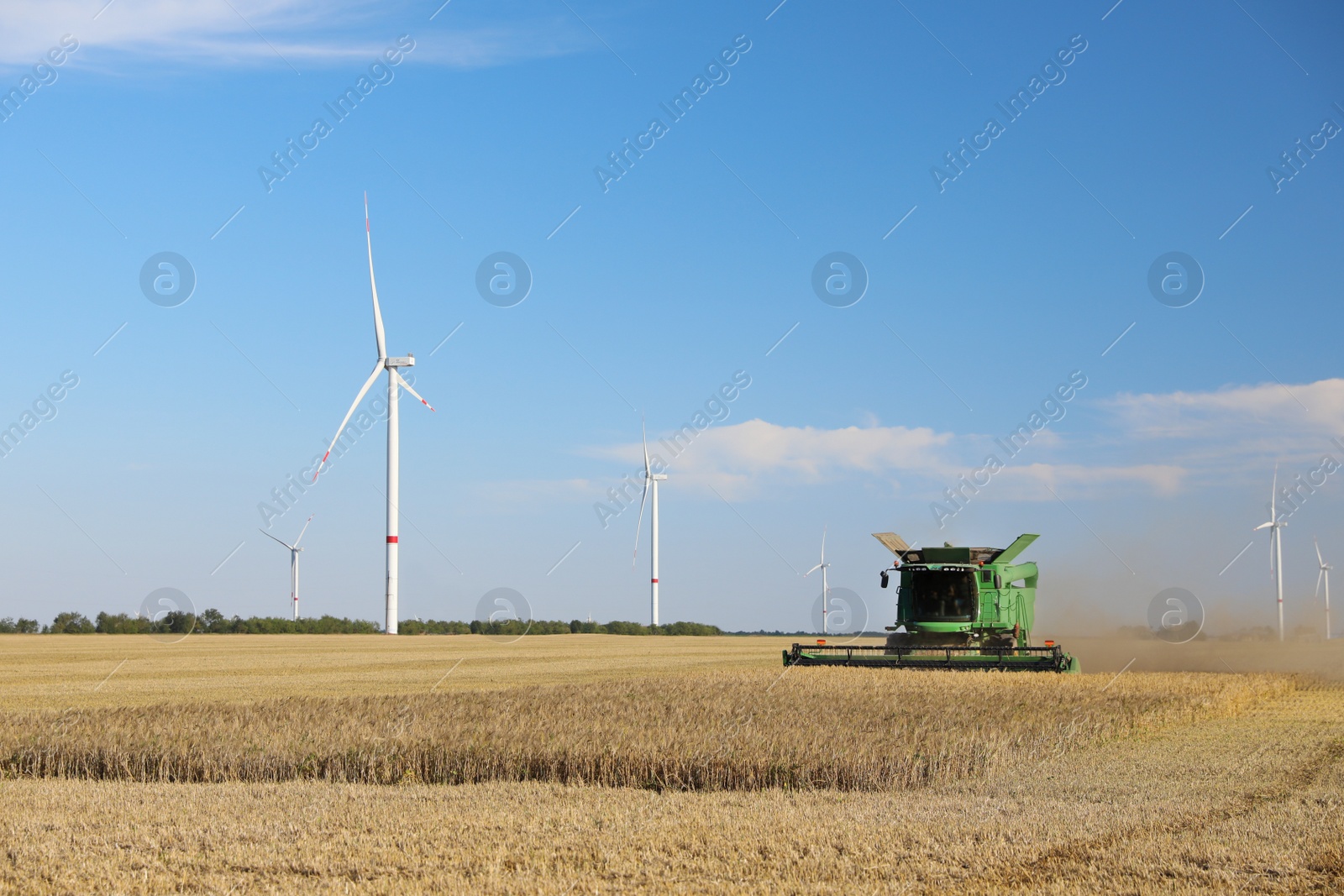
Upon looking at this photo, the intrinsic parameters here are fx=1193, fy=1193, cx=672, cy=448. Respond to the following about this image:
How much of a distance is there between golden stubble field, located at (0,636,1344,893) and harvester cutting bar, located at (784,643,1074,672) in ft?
4.57

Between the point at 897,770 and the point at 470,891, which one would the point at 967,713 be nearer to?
the point at 897,770

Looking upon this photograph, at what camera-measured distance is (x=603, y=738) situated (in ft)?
56.8

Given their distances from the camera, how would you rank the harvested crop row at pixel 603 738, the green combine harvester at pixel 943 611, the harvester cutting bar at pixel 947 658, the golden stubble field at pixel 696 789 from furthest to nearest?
the green combine harvester at pixel 943 611, the harvester cutting bar at pixel 947 658, the harvested crop row at pixel 603 738, the golden stubble field at pixel 696 789

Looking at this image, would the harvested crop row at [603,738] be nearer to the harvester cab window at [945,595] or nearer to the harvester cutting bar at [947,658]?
the harvester cutting bar at [947,658]

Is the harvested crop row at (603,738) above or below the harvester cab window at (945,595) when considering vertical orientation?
below

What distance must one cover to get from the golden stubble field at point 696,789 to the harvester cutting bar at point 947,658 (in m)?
1.39

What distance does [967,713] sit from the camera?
20.7 m

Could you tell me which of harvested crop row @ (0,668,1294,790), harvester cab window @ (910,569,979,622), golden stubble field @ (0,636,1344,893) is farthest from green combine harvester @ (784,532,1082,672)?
harvested crop row @ (0,668,1294,790)

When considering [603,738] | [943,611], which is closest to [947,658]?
[943,611]

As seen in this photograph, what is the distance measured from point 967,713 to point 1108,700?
152 inches

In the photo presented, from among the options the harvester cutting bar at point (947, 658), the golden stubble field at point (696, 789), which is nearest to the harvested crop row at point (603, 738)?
the golden stubble field at point (696, 789)

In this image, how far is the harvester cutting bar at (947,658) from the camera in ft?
97.9

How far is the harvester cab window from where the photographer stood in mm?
33031

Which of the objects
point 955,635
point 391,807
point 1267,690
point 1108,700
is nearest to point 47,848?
point 391,807
